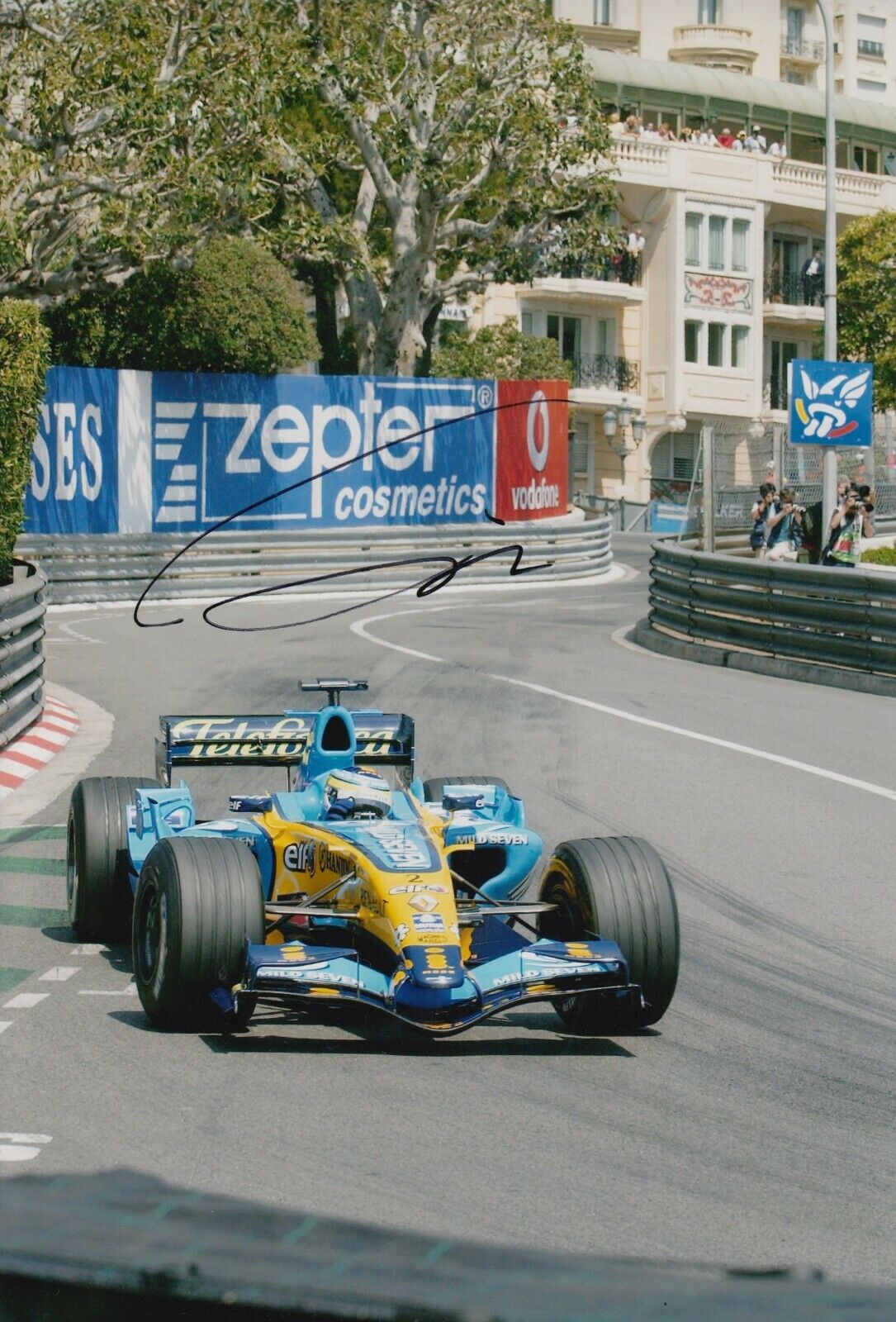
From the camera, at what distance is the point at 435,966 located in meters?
5.93

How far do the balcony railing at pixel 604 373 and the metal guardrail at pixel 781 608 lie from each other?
3769 centimetres

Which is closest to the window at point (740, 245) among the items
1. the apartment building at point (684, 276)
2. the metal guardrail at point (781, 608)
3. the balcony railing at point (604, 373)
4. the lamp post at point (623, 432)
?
the apartment building at point (684, 276)

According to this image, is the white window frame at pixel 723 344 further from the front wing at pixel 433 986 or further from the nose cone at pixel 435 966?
the nose cone at pixel 435 966

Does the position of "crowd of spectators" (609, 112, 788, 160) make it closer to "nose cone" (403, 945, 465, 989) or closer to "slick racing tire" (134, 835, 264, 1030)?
"slick racing tire" (134, 835, 264, 1030)

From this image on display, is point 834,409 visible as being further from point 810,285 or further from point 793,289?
A: point 810,285

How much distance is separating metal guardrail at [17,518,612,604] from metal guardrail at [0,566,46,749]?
8063 millimetres

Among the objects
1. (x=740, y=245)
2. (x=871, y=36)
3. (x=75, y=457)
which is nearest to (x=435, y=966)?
(x=75, y=457)

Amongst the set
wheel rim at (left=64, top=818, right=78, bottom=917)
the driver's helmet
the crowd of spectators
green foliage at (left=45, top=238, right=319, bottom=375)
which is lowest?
wheel rim at (left=64, top=818, right=78, bottom=917)

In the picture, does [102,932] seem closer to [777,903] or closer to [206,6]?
[777,903]

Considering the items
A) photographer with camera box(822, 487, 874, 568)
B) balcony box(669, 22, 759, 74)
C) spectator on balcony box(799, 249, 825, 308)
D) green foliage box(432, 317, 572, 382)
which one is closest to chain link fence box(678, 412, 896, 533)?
photographer with camera box(822, 487, 874, 568)

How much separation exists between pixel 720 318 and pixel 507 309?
24.8 ft

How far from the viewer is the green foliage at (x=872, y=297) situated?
58.3 metres

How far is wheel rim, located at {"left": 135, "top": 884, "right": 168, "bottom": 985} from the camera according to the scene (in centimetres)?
637

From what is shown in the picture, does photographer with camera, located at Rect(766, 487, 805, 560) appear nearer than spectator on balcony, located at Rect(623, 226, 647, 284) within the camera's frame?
Yes
